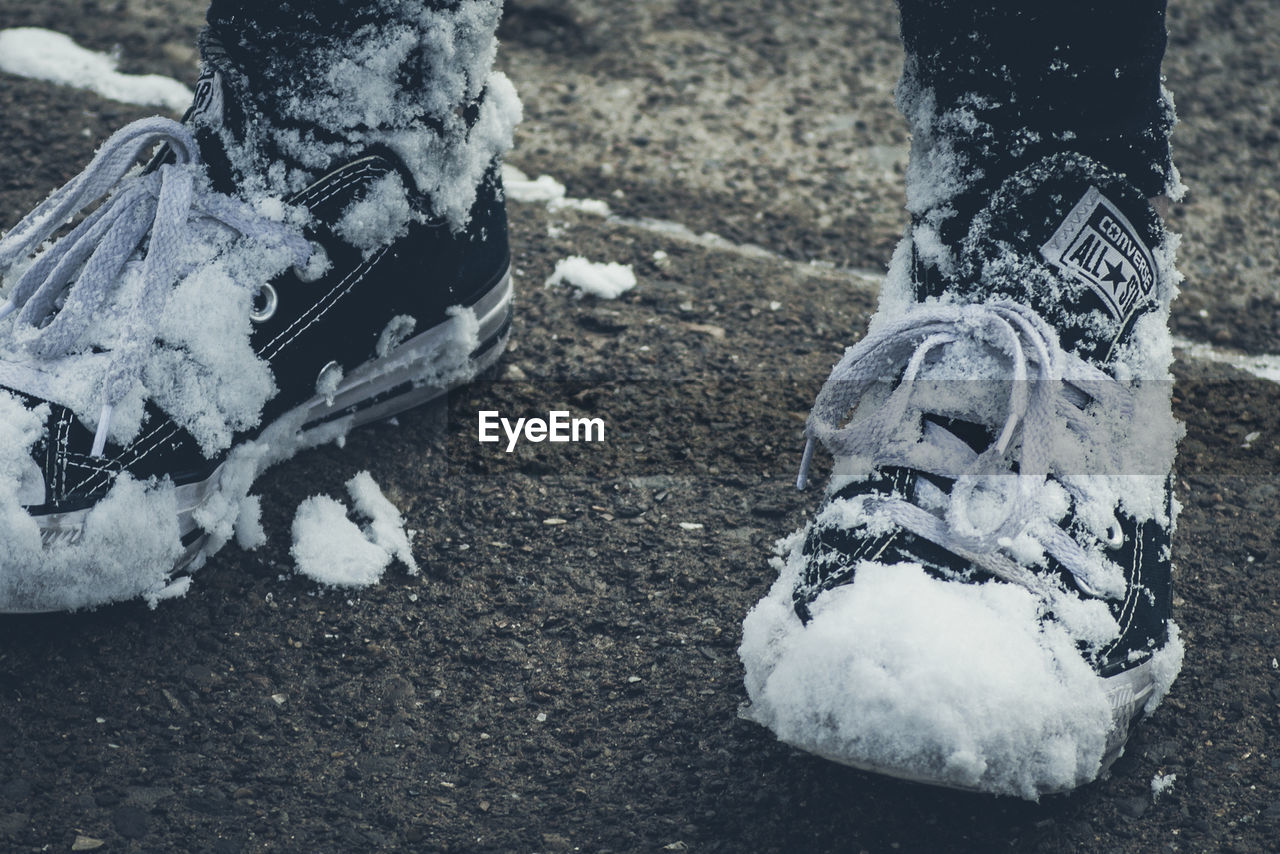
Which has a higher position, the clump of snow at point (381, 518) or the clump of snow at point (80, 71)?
the clump of snow at point (80, 71)

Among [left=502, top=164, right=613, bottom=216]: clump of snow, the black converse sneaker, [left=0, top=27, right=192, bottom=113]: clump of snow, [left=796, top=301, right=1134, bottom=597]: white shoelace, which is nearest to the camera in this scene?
[left=796, top=301, right=1134, bottom=597]: white shoelace

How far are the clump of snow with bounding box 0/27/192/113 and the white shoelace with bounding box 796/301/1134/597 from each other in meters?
1.88

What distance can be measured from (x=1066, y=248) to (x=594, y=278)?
1.00 m

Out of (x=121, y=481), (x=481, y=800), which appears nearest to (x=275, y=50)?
(x=121, y=481)

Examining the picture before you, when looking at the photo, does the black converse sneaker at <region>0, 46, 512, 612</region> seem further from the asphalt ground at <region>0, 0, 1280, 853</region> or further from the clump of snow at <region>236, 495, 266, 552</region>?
the asphalt ground at <region>0, 0, 1280, 853</region>

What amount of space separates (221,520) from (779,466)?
817 mm

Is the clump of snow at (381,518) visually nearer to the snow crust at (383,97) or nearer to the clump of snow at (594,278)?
the snow crust at (383,97)

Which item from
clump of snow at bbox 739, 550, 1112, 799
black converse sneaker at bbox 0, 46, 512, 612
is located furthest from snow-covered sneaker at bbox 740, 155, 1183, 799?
black converse sneaker at bbox 0, 46, 512, 612

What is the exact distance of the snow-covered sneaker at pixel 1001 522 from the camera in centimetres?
113

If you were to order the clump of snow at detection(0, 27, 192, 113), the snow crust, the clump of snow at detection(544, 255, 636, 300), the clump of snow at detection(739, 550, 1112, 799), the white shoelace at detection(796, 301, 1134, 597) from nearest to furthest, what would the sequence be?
1. the clump of snow at detection(739, 550, 1112, 799)
2. the white shoelace at detection(796, 301, 1134, 597)
3. the snow crust
4. the clump of snow at detection(544, 255, 636, 300)
5. the clump of snow at detection(0, 27, 192, 113)

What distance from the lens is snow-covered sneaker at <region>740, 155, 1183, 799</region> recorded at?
113 cm

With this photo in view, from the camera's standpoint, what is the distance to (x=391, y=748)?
53.4 inches

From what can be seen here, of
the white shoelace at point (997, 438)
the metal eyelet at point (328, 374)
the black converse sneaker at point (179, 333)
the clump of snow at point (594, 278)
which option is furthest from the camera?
the clump of snow at point (594, 278)

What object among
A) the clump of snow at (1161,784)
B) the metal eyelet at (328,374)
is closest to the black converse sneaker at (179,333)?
the metal eyelet at (328,374)
